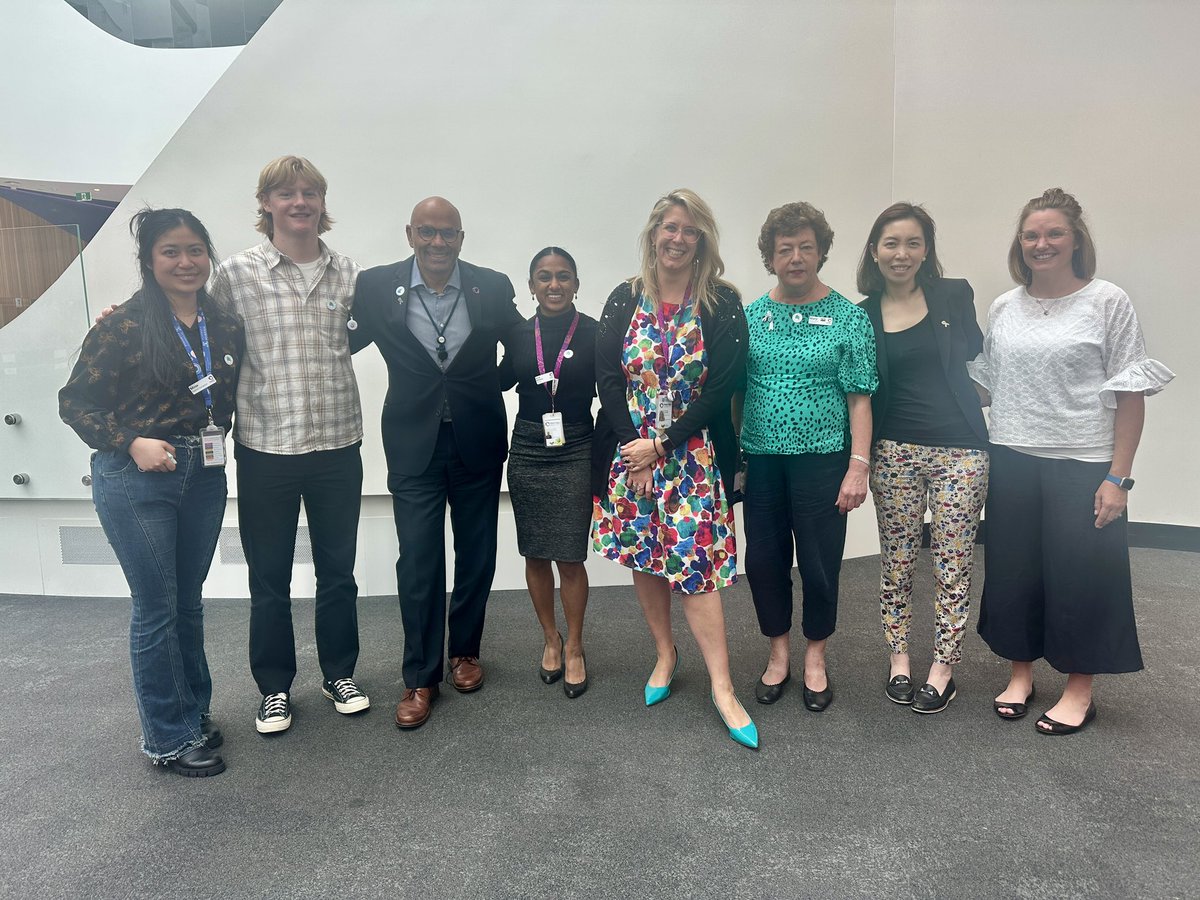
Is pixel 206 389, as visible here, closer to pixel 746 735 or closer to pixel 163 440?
pixel 163 440

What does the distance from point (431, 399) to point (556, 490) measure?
569 millimetres

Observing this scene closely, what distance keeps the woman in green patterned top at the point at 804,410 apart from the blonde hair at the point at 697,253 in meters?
0.19

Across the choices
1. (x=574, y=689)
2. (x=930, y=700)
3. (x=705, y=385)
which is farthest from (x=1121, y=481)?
(x=574, y=689)

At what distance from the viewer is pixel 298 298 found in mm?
2344

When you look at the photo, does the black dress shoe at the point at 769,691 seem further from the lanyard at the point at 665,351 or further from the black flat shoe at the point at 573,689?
the lanyard at the point at 665,351

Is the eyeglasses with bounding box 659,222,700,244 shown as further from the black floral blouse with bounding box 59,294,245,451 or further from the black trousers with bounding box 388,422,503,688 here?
the black floral blouse with bounding box 59,294,245,451

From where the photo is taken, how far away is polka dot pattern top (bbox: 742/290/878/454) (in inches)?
89.5

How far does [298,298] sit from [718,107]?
8.96 ft

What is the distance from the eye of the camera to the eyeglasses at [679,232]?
2207 millimetres

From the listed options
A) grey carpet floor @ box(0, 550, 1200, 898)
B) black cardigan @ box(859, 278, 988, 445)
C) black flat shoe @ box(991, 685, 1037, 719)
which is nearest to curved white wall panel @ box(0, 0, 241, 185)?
grey carpet floor @ box(0, 550, 1200, 898)

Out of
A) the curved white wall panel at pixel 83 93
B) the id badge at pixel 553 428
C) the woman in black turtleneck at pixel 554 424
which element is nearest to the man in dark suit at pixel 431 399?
the woman in black turtleneck at pixel 554 424

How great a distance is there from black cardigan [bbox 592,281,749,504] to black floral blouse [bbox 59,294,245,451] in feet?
4.13

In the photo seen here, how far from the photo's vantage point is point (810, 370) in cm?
228

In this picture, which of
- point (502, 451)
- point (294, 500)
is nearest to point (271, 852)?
point (294, 500)
